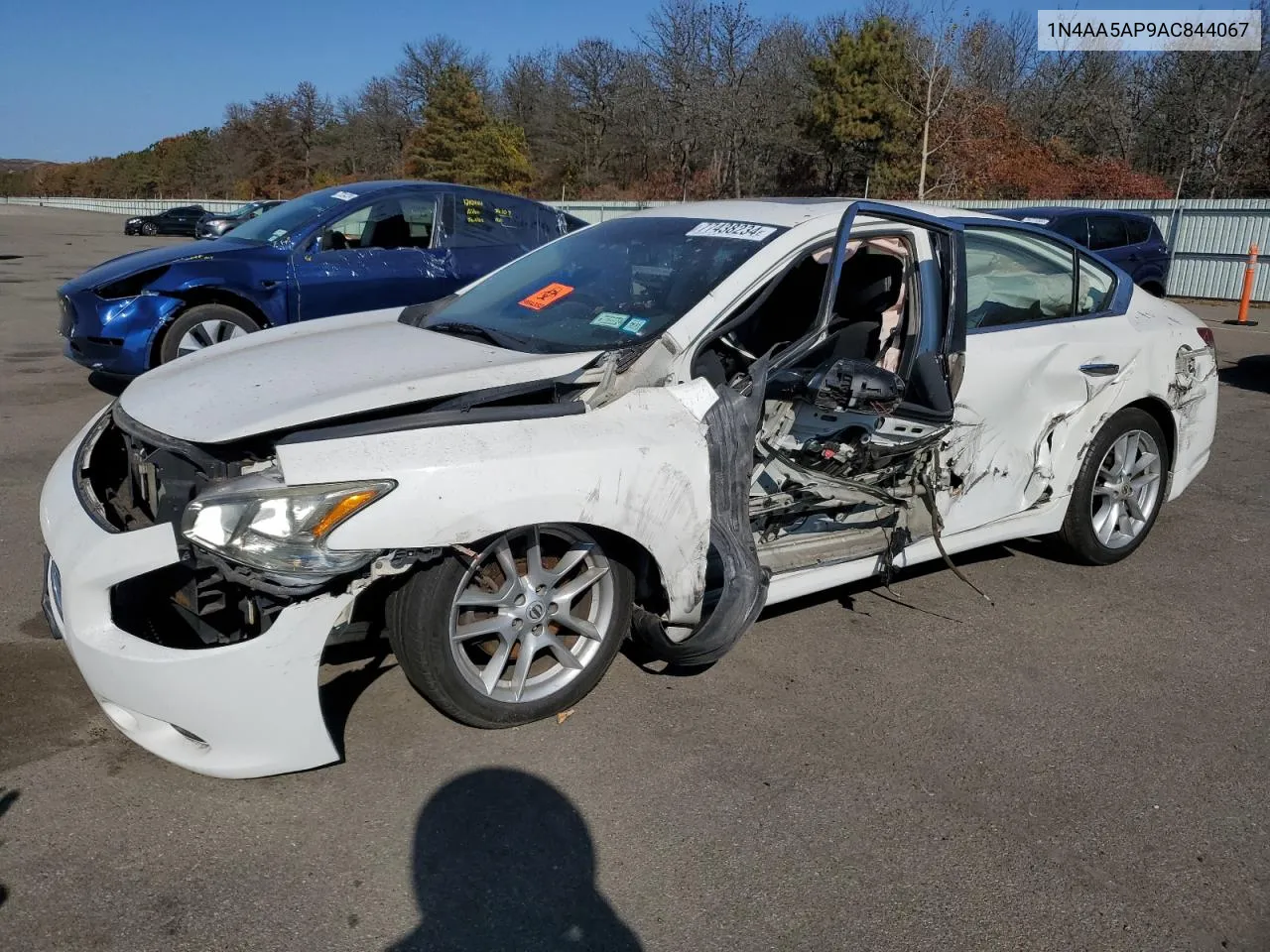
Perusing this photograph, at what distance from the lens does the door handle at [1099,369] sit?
446cm

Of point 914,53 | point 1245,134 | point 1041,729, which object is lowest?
point 1041,729

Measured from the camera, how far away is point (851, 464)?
12.3 feet

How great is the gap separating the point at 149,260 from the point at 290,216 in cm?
115

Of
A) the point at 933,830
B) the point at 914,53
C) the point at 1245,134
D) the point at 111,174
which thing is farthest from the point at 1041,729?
the point at 111,174

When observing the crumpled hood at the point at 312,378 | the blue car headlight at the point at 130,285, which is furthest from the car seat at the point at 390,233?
the crumpled hood at the point at 312,378

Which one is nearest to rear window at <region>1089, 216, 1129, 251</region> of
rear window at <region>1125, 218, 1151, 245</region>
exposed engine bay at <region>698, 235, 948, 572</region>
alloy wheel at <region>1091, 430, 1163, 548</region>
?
rear window at <region>1125, 218, 1151, 245</region>

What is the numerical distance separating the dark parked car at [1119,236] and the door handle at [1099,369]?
10.5 meters

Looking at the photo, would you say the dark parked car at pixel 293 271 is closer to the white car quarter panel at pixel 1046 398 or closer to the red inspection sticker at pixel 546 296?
the red inspection sticker at pixel 546 296

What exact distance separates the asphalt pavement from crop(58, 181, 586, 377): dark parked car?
12.5ft

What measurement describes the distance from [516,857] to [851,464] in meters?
1.88

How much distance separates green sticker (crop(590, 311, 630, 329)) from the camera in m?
3.62

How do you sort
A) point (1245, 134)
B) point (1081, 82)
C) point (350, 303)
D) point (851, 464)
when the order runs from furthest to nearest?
point (1081, 82), point (1245, 134), point (350, 303), point (851, 464)

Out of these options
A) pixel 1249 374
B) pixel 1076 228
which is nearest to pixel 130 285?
pixel 1249 374

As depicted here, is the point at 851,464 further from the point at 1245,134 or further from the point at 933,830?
the point at 1245,134
